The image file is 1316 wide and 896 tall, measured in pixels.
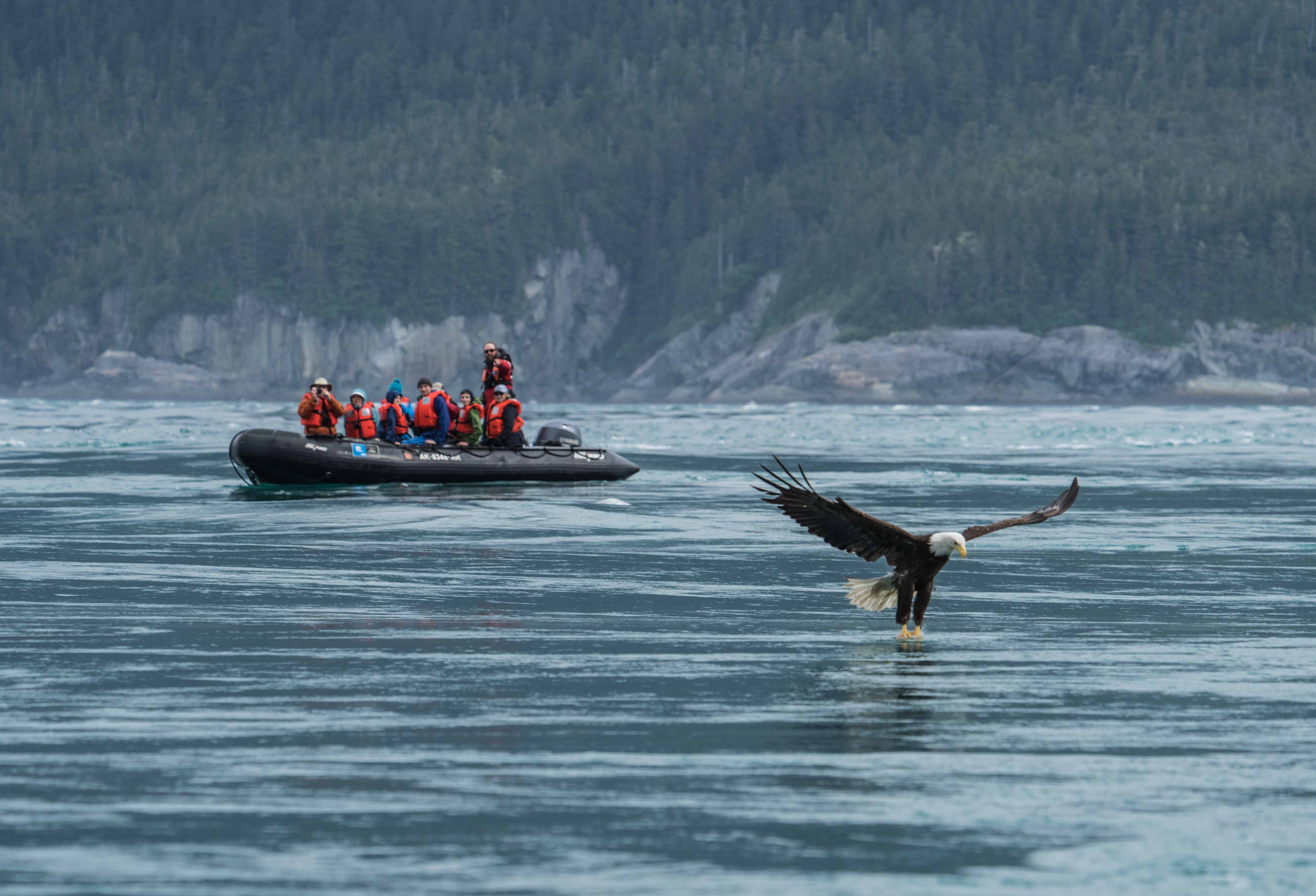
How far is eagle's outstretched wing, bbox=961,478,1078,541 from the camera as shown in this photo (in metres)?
13.4

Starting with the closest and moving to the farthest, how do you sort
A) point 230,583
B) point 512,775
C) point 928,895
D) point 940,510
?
point 928,895, point 512,775, point 230,583, point 940,510

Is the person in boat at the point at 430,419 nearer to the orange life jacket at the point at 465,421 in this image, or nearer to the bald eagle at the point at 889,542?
the orange life jacket at the point at 465,421

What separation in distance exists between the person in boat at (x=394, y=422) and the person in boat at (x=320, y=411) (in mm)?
1007

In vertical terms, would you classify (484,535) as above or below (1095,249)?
below

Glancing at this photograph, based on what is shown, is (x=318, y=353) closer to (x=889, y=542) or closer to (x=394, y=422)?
(x=394, y=422)

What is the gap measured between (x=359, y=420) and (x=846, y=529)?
21160mm

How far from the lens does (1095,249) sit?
6683 inches

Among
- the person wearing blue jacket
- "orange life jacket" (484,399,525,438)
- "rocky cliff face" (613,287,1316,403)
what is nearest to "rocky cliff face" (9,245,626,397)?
"rocky cliff face" (613,287,1316,403)

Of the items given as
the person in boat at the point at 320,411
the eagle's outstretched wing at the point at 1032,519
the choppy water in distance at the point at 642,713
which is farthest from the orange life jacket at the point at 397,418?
the eagle's outstretched wing at the point at 1032,519

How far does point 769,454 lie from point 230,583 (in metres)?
35.2

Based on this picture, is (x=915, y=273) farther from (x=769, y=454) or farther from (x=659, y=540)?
(x=659, y=540)

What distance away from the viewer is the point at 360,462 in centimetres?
3269

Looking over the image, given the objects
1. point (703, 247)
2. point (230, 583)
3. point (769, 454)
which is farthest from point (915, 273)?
point (230, 583)

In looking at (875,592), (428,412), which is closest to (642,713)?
(875,592)
